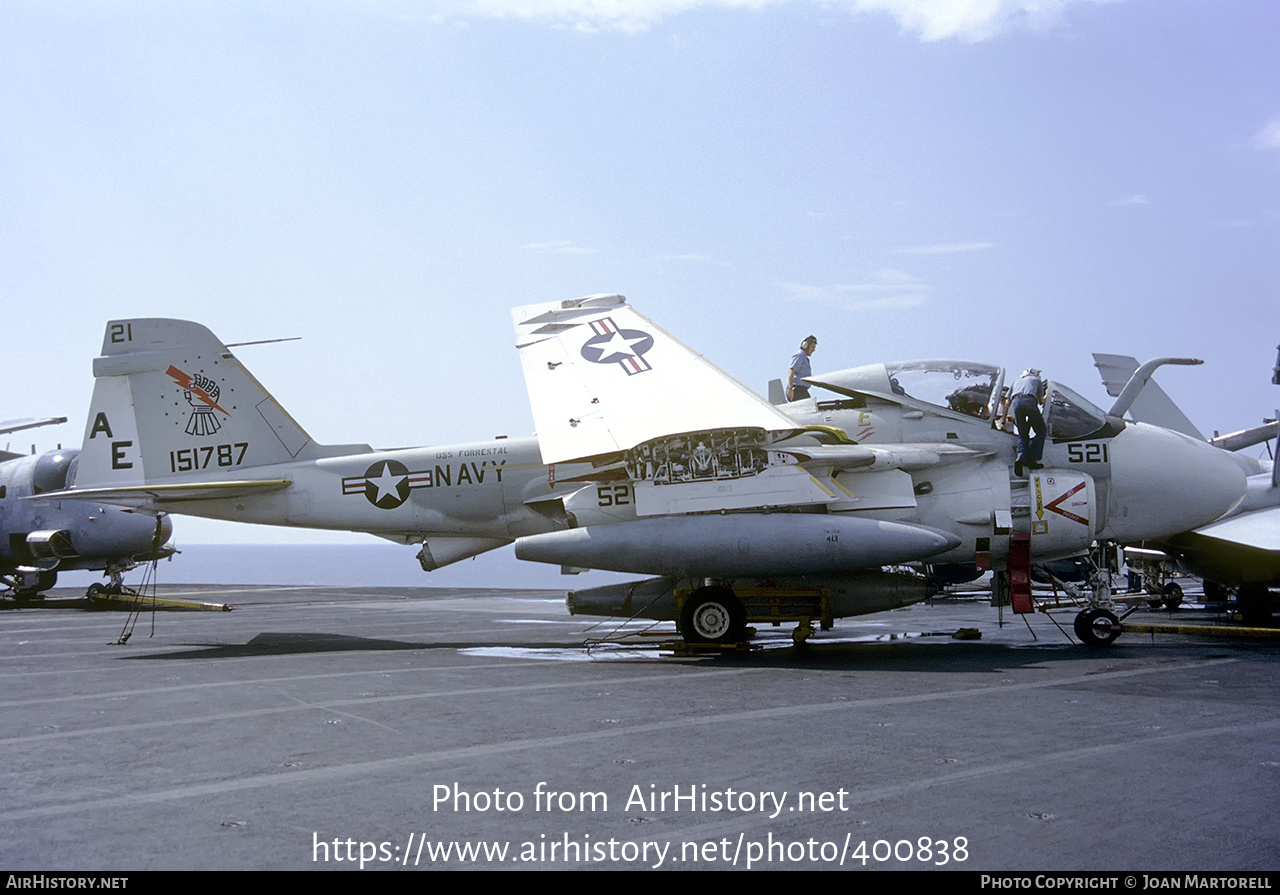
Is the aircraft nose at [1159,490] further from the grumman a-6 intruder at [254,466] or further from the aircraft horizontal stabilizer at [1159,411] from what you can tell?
the aircraft horizontal stabilizer at [1159,411]

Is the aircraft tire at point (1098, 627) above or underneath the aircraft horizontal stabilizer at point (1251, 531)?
underneath

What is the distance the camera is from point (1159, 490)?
47.6ft

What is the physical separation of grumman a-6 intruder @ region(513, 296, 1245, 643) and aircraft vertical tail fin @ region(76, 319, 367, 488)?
536 cm

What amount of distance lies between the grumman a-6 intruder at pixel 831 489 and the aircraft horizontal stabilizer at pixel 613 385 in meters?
0.04

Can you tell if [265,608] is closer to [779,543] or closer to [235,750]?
[779,543]

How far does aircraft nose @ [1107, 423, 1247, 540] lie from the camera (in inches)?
571

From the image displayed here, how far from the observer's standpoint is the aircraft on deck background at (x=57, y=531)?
90.6ft

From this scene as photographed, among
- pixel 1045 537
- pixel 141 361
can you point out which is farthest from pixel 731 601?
pixel 141 361

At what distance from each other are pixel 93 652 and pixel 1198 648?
1532cm

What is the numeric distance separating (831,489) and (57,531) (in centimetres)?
2260

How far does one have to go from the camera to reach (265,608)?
2555 centimetres

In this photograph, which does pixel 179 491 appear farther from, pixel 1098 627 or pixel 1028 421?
pixel 1098 627

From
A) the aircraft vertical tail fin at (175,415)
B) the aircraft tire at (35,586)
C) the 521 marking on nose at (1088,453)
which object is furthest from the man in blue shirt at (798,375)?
the aircraft tire at (35,586)

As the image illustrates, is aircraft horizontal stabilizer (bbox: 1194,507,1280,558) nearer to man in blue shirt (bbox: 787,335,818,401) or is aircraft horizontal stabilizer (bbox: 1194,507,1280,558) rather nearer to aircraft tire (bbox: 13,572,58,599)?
man in blue shirt (bbox: 787,335,818,401)
